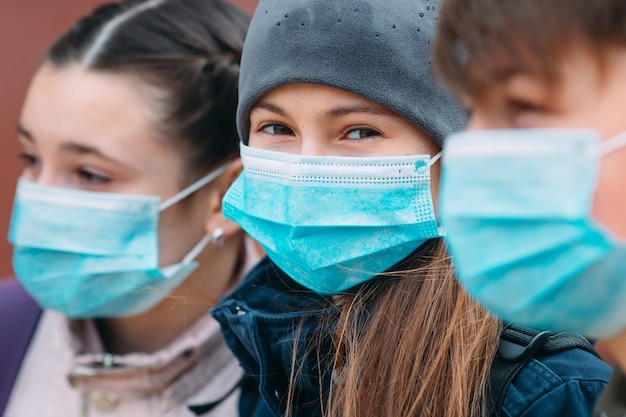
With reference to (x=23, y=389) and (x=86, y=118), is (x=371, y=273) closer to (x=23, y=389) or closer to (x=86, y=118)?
(x=86, y=118)

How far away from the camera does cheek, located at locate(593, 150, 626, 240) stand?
110 cm

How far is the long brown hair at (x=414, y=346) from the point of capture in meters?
1.68

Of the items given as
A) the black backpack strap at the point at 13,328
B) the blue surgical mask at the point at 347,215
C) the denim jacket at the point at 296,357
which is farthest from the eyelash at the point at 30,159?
the blue surgical mask at the point at 347,215

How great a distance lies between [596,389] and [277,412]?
2.56 feet

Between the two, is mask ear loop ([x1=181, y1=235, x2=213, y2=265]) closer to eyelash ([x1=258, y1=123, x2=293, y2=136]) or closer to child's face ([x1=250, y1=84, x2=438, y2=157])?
eyelash ([x1=258, y1=123, x2=293, y2=136])

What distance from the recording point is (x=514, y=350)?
168cm

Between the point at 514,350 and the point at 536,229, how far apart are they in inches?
24.1

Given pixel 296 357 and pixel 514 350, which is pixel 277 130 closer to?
pixel 296 357

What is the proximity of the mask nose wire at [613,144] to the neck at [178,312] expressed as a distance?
1.64 metres

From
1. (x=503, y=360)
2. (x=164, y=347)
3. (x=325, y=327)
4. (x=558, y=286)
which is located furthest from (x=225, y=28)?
(x=558, y=286)

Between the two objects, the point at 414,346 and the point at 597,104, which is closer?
the point at 597,104

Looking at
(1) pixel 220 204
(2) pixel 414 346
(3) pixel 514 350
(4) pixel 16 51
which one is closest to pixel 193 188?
(1) pixel 220 204

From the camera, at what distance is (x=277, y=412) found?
2.01m

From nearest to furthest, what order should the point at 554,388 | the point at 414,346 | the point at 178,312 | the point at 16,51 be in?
the point at 554,388, the point at 414,346, the point at 178,312, the point at 16,51
